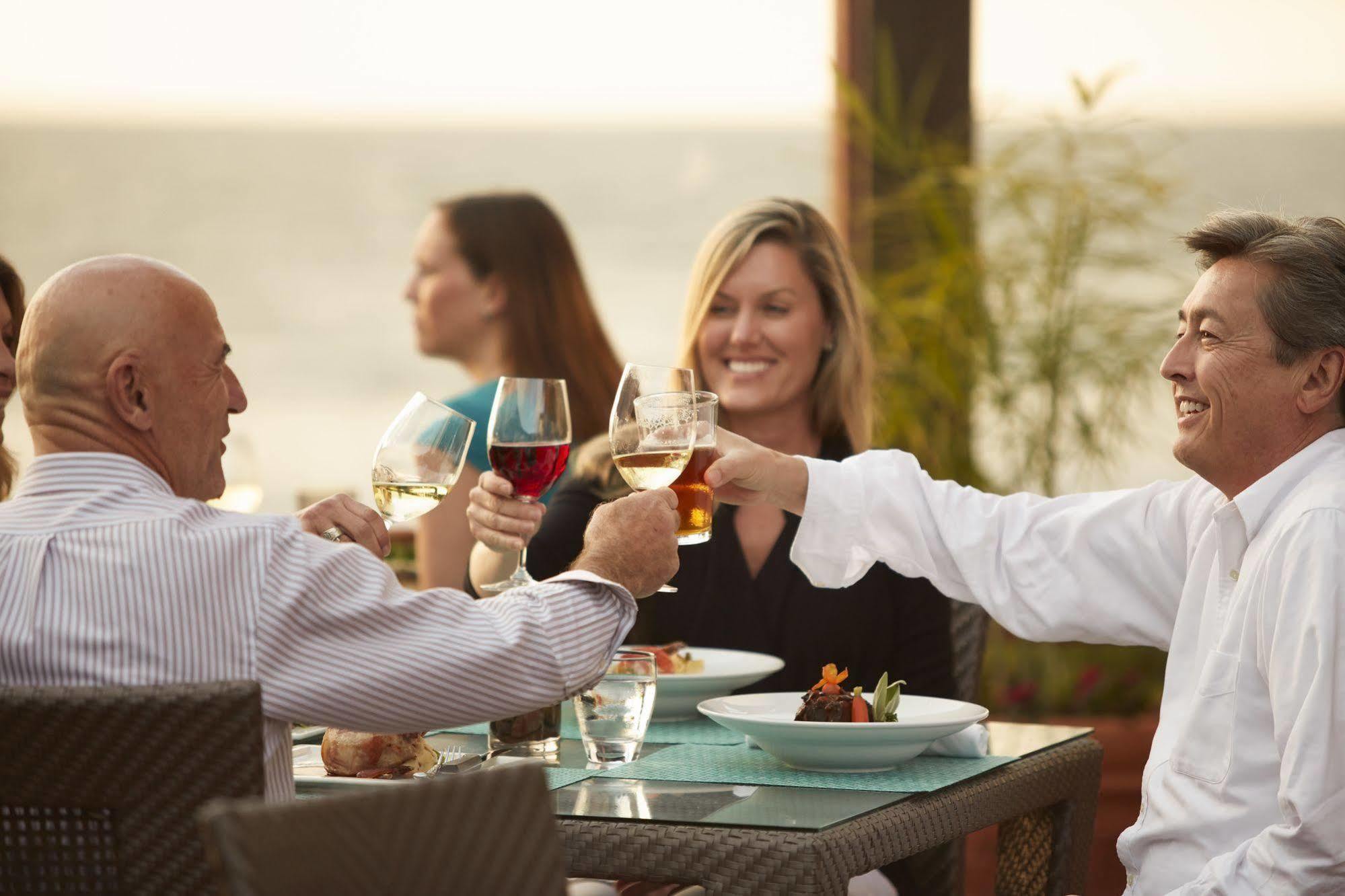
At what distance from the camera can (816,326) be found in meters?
3.29

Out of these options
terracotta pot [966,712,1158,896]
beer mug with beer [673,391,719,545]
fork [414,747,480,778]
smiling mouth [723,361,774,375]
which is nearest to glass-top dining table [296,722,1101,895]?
fork [414,747,480,778]

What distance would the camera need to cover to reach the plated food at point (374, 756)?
6.52 feet

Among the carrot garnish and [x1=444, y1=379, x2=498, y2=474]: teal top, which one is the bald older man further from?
[x1=444, y1=379, x2=498, y2=474]: teal top

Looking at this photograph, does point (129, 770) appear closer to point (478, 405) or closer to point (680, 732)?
point (680, 732)

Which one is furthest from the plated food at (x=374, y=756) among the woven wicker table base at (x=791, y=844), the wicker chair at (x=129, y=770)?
the wicker chair at (x=129, y=770)

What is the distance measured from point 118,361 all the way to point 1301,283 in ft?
4.80

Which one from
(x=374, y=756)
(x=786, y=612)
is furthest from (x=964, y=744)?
(x=786, y=612)

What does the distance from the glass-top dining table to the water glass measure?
0.05 m

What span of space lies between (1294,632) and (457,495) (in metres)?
2.34

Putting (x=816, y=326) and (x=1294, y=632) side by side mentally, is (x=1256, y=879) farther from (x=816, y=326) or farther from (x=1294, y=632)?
(x=816, y=326)

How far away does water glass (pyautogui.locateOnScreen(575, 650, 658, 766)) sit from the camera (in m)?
2.06

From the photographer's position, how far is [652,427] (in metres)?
2.15

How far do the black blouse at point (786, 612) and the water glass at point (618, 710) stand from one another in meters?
0.81

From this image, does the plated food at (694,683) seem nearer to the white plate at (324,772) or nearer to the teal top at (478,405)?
the white plate at (324,772)
